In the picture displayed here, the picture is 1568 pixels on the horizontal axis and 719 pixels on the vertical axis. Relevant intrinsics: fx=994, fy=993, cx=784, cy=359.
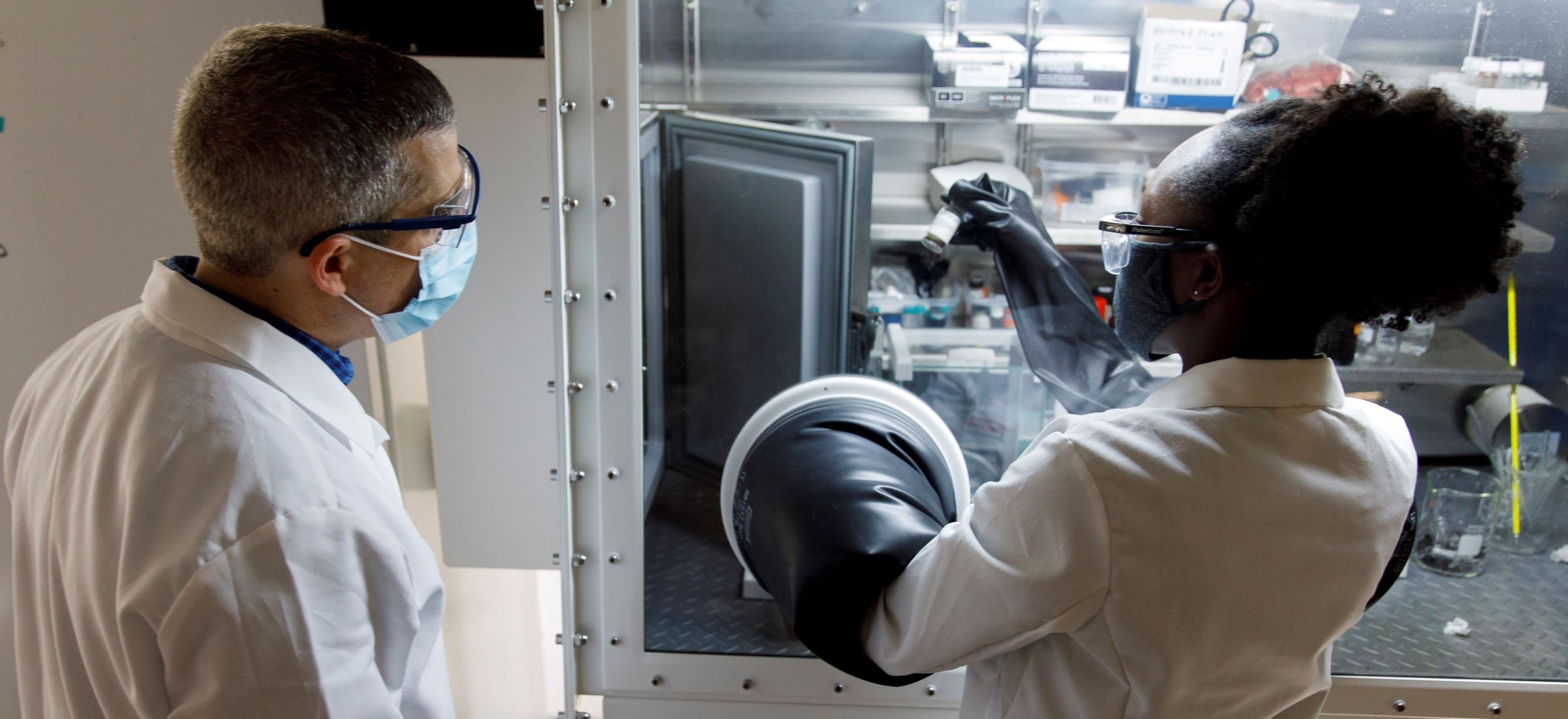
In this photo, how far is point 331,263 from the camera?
3.64 feet

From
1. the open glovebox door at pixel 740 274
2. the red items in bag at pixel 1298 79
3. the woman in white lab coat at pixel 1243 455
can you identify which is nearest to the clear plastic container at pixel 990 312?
the open glovebox door at pixel 740 274

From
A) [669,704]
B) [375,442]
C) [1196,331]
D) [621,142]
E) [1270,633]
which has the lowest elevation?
[669,704]

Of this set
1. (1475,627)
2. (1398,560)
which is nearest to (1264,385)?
(1398,560)

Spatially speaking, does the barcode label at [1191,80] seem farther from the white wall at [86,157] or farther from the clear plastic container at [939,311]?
the white wall at [86,157]

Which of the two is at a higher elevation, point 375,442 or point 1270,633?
point 375,442

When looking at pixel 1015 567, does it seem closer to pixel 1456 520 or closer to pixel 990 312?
pixel 990 312

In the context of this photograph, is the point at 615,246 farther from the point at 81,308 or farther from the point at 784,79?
the point at 81,308

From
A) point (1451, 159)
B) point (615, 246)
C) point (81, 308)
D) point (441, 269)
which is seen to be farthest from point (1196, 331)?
point (81, 308)

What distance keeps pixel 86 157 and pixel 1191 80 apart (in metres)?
2.02

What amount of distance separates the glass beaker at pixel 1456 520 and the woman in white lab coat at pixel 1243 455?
33.3 inches

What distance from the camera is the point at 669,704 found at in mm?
1674

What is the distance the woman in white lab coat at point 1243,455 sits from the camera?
0.97 meters

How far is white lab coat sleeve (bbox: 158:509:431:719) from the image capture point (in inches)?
37.6

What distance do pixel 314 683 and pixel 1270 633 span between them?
38.4 inches
